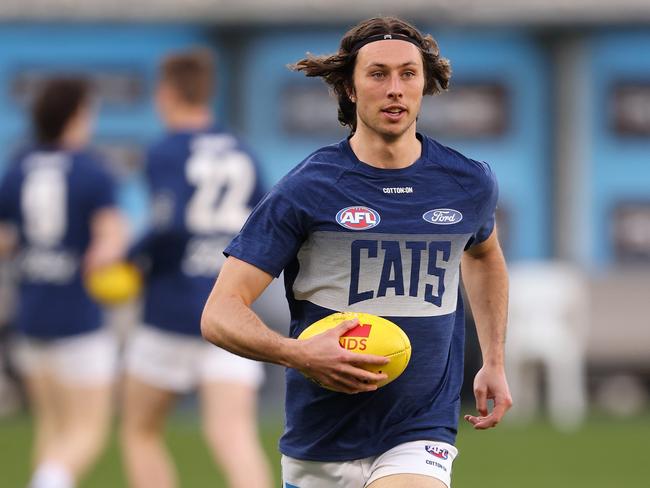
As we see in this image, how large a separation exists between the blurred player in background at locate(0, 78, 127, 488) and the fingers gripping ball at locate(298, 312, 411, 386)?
4.07m

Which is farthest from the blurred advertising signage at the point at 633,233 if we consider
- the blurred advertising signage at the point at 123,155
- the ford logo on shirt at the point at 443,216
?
the ford logo on shirt at the point at 443,216

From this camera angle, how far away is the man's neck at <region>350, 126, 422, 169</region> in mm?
5473

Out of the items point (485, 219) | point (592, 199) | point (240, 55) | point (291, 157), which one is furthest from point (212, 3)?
point (485, 219)

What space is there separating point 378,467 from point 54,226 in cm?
421

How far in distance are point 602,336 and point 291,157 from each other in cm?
445

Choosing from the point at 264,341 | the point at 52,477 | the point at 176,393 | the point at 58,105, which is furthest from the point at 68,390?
the point at 264,341

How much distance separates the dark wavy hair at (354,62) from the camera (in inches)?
218

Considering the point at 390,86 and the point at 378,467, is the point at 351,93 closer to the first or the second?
the point at 390,86

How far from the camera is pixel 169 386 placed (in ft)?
27.7

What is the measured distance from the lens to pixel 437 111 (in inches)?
760

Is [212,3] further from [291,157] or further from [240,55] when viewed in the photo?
[291,157]

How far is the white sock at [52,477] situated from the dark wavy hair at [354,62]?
12.8 ft

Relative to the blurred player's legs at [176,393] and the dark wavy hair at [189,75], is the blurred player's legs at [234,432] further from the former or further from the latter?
the dark wavy hair at [189,75]

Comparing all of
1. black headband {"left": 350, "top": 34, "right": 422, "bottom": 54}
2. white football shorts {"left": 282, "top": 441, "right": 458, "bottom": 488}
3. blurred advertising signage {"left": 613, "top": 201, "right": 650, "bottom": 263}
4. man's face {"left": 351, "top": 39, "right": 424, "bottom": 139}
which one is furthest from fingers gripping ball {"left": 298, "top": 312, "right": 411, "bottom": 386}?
blurred advertising signage {"left": 613, "top": 201, "right": 650, "bottom": 263}
